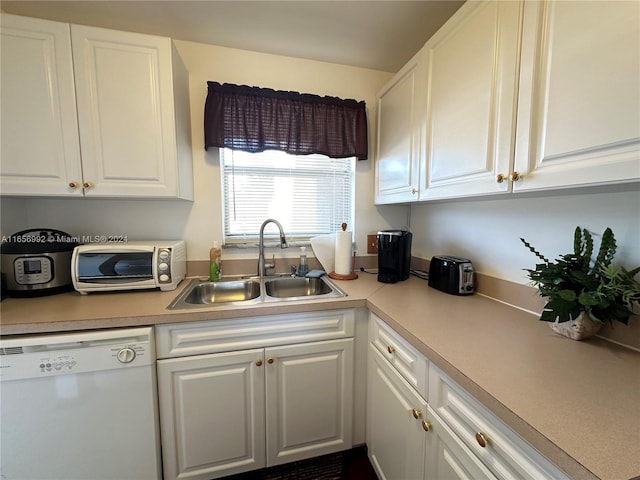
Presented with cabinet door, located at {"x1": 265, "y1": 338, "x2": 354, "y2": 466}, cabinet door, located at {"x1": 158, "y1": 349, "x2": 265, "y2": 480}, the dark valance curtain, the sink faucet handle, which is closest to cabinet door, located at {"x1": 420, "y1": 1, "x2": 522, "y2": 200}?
the dark valance curtain

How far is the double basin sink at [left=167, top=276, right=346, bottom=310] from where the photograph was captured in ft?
4.83

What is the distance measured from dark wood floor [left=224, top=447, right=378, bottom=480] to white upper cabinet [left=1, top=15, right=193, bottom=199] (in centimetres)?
151

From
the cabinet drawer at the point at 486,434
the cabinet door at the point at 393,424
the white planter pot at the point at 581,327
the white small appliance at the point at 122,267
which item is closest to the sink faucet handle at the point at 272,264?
the white small appliance at the point at 122,267

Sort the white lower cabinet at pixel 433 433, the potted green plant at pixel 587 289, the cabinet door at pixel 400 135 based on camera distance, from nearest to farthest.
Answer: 1. the white lower cabinet at pixel 433 433
2. the potted green plant at pixel 587 289
3. the cabinet door at pixel 400 135

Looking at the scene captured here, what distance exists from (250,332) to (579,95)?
1.37m

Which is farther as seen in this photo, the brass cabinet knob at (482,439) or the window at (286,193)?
the window at (286,193)

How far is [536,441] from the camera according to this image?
50 centimetres

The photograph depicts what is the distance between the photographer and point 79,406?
3.31 feet

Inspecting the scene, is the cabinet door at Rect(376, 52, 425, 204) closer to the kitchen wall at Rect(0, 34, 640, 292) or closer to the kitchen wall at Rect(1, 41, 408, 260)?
the kitchen wall at Rect(0, 34, 640, 292)

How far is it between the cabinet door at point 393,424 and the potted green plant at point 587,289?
0.54m

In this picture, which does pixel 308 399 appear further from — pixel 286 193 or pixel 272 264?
pixel 286 193

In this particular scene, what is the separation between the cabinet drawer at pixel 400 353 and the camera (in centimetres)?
89

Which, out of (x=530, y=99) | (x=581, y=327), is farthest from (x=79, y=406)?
(x=530, y=99)

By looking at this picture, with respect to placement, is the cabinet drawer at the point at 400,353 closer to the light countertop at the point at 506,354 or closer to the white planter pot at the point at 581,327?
the light countertop at the point at 506,354
